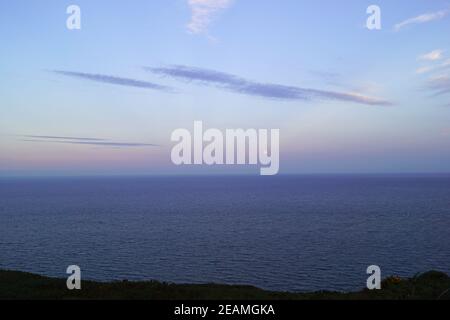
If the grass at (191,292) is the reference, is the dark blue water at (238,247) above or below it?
below

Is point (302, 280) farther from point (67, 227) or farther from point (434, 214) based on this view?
point (434, 214)

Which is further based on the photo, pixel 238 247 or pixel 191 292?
pixel 238 247

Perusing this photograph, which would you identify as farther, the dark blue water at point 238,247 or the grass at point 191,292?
the dark blue water at point 238,247

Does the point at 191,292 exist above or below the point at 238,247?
above

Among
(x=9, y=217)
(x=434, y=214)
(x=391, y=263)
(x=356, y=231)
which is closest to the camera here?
(x=391, y=263)

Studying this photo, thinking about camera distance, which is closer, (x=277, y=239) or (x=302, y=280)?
(x=302, y=280)
